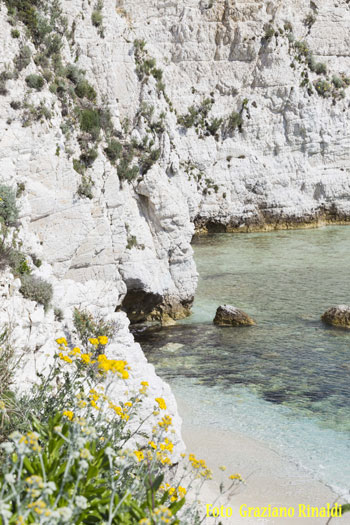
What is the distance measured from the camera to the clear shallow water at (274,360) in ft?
29.8

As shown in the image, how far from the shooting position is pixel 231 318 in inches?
622

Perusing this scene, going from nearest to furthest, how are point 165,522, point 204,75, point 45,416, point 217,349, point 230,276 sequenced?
point 165,522, point 45,416, point 217,349, point 230,276, point 204,75

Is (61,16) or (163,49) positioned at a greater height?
(163,49)

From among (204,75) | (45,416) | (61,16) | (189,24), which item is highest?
(189,24)

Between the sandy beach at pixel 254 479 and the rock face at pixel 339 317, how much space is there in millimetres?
7614

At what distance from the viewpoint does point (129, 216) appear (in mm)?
14758

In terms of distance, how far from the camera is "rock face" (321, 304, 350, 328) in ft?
50.1

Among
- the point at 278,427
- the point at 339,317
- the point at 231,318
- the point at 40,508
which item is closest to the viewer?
the point at 40,508

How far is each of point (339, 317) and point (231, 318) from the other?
3.43 metres

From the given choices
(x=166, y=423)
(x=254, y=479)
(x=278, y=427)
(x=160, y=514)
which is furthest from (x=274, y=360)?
(x=160, y=514)

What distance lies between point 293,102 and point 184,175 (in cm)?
1101

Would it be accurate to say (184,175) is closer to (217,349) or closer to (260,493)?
(217,349)

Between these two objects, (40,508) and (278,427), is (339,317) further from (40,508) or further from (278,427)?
(40,508)

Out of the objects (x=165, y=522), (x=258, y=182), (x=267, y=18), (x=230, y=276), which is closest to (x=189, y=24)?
(x=267, y=18)
